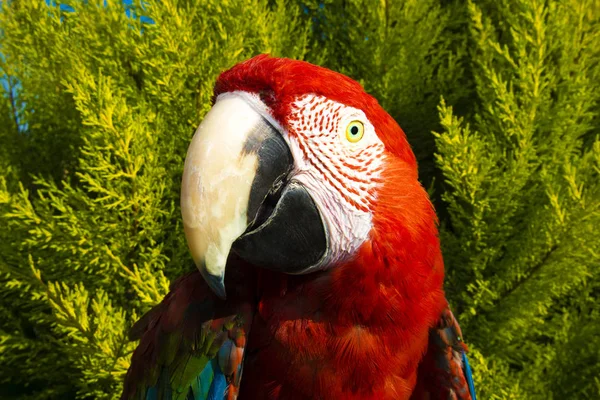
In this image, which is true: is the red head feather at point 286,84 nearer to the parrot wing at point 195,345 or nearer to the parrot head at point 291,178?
the parrot head at point 291,178

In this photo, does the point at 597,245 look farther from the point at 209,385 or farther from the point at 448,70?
the point at 209,385

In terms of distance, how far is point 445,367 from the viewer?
803 mm

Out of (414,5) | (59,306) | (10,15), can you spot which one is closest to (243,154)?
(59,306)

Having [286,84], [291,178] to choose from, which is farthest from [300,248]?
[286,84]

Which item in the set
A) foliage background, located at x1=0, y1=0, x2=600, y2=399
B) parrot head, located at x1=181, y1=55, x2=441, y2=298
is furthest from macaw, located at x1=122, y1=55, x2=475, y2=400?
foliage background, located at x1=0, y1=0, x2=600, y2=399

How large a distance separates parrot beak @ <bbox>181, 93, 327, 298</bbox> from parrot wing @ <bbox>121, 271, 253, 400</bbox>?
114mm

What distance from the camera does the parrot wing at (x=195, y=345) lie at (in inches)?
27.9

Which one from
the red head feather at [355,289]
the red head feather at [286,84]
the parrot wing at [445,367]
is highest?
the red head feather at [286,84]

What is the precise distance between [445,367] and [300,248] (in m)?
0.34

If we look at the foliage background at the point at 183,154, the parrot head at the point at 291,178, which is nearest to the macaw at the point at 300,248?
the parrot head at the point at 291,178

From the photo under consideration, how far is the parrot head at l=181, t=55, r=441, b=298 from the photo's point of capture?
0.59 m

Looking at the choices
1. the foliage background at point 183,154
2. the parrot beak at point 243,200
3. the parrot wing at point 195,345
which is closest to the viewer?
the parrot beak at point 243,200

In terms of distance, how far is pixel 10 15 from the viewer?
1.21 meters

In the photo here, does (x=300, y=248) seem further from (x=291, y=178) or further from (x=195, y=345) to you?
(x=195, y=345)
